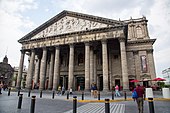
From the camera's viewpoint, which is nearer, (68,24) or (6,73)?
(68,24)

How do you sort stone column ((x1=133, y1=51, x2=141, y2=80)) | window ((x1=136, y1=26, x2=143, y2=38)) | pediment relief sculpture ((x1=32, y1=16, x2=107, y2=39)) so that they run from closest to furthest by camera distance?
1. pediment relief sculpture ((x1=32, y1=16, x2=107, y2=39))
2. stone column ((x1=133, y1=51, x2=141, y2=80))
3. window ((x1=136, y1=26, x2=143, y2=38))

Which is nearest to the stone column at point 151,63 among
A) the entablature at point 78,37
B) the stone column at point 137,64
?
the stone column at point 137,64

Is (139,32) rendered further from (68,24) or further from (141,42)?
(68,24)

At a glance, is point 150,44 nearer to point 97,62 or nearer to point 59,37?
point 97,62

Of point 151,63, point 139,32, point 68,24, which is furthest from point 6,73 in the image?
point 151,63

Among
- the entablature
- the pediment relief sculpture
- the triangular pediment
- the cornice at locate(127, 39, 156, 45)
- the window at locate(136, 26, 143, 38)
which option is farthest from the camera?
the window at locate(136, 26, 143, 38)

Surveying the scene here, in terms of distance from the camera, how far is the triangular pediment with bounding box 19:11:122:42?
2485 centimetres

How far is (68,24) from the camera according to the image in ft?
90.8

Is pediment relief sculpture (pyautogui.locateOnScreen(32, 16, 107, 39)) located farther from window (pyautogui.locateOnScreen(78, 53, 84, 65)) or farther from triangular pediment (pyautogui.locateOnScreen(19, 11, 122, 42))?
window (pyautogui.locateOnScreen(78, 53, 84, 65))

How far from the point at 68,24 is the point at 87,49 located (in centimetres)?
775

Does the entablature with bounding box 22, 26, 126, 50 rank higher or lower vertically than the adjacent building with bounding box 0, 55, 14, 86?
higher

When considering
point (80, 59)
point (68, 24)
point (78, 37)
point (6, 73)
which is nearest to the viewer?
point (78, 37)

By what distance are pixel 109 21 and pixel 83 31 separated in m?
5.24

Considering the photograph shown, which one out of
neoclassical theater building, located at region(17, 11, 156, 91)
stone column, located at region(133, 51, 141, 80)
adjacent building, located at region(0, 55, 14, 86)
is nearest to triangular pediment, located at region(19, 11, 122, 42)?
neoclassical theater building, located at region(17, 11, 156, 91)
